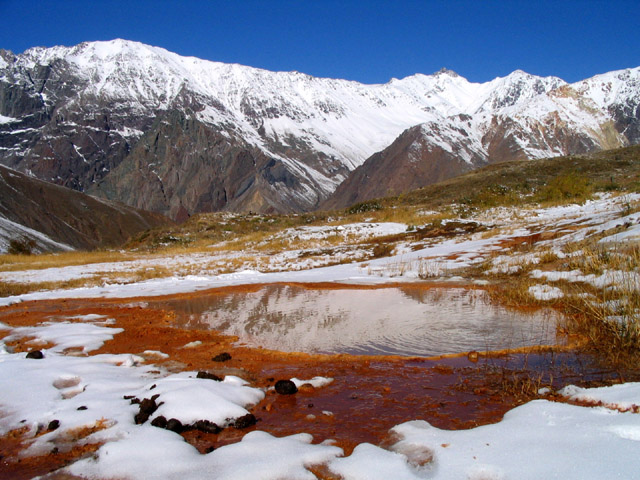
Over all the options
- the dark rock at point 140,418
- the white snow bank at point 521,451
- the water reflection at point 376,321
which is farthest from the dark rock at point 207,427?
the water reflection at point 376,321

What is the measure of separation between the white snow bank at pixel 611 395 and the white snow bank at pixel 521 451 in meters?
0.15

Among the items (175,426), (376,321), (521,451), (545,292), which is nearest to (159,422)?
(175,426)

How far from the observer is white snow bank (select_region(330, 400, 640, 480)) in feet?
8.21

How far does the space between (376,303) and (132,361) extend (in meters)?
4.64

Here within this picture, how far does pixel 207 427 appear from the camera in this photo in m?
3.48

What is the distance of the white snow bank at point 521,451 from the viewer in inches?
98.5

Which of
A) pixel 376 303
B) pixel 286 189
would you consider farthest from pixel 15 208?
pixel 286 189

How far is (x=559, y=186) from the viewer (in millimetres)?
25516

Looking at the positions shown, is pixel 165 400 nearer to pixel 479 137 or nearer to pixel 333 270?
pixel 333 270

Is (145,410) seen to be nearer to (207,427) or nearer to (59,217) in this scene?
(207,427)

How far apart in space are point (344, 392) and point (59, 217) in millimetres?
103256

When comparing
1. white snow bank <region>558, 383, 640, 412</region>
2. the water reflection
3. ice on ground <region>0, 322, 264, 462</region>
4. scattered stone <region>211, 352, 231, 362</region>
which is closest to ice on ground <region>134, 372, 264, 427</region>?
ice on ground <region>0, 322, 264, 462</region>

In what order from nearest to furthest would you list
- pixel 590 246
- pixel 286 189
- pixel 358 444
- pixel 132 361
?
pixel 358 444 < pixel 132 361 < pixel 590 246 < pixel 286 189

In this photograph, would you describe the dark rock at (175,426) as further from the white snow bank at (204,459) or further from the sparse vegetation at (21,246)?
the sparse vegetation at (21,246)
